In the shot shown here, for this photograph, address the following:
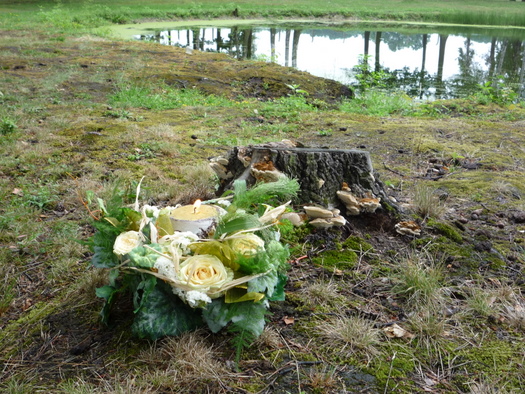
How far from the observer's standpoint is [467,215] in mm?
3535

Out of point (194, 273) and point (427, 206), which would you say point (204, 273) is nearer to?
point (194, 273)

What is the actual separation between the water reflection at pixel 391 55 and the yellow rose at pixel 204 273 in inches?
372

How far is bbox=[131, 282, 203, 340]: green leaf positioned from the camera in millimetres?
2002

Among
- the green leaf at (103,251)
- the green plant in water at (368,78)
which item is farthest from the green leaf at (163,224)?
the green plant in water at (368,78)

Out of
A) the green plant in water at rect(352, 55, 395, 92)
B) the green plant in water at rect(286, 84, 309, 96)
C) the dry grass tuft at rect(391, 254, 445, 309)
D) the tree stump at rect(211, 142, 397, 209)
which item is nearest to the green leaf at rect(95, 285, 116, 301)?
the tree stump at rect(211, 142, 397, 209)

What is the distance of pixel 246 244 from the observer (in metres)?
2.13

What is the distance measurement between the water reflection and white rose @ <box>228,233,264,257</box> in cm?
925

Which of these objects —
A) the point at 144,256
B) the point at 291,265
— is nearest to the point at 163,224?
the point at 144,256

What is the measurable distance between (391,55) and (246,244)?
20.3 m

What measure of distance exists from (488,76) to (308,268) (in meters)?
14.1

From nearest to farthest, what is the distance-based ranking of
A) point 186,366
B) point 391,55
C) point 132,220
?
point 186,366, point 132,220, point 391,55

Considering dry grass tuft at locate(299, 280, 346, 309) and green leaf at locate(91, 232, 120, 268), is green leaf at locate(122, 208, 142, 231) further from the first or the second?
dry grass tuft at locate(299, 280, 346, 309)

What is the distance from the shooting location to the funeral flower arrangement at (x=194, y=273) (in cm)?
199

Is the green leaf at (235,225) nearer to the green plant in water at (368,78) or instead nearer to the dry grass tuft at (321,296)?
the dry grass tuft at (321,296)
